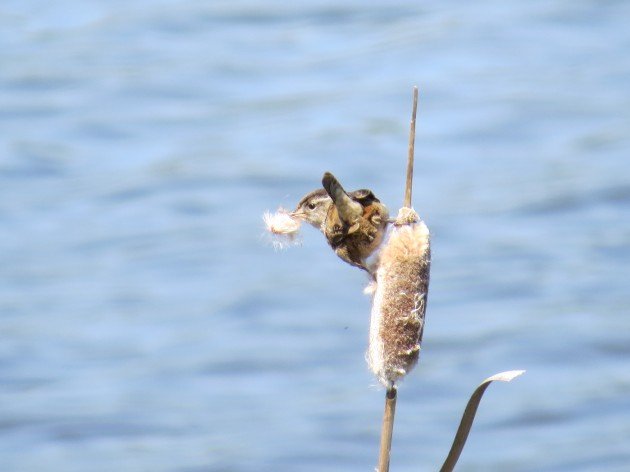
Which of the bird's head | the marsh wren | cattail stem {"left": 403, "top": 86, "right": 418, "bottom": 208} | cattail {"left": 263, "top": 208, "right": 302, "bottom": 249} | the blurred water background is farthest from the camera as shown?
the blurred water background

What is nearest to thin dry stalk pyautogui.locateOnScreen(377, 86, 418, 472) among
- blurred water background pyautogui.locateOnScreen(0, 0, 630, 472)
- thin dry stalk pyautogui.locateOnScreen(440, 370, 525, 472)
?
thin dry stalk pyautogui.locateOnScreen(440, 370, 525, 472)

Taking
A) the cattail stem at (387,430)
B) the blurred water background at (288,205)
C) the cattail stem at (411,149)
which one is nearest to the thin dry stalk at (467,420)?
the cattail stem at (387,430)

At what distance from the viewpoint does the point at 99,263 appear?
805cm

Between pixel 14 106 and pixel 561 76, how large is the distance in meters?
4.39

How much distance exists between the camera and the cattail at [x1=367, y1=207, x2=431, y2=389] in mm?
1451

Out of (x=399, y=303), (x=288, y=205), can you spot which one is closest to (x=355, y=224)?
(x=399, y=303)

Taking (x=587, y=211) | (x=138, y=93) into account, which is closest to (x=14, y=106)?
(x=138, y=93)

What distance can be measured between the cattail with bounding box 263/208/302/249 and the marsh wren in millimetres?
201

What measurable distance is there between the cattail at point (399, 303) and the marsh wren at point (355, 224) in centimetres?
3

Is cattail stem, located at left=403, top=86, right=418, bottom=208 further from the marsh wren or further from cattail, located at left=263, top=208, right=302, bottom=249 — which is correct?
cattail, located at left=263, top=208, right=302, bottom=249

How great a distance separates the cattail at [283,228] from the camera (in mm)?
1791

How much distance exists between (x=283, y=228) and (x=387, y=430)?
1.46 ft

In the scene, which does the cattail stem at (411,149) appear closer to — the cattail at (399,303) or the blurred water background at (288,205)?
the cattail at (399,303)

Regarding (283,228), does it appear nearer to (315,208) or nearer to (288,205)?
(315,208)
